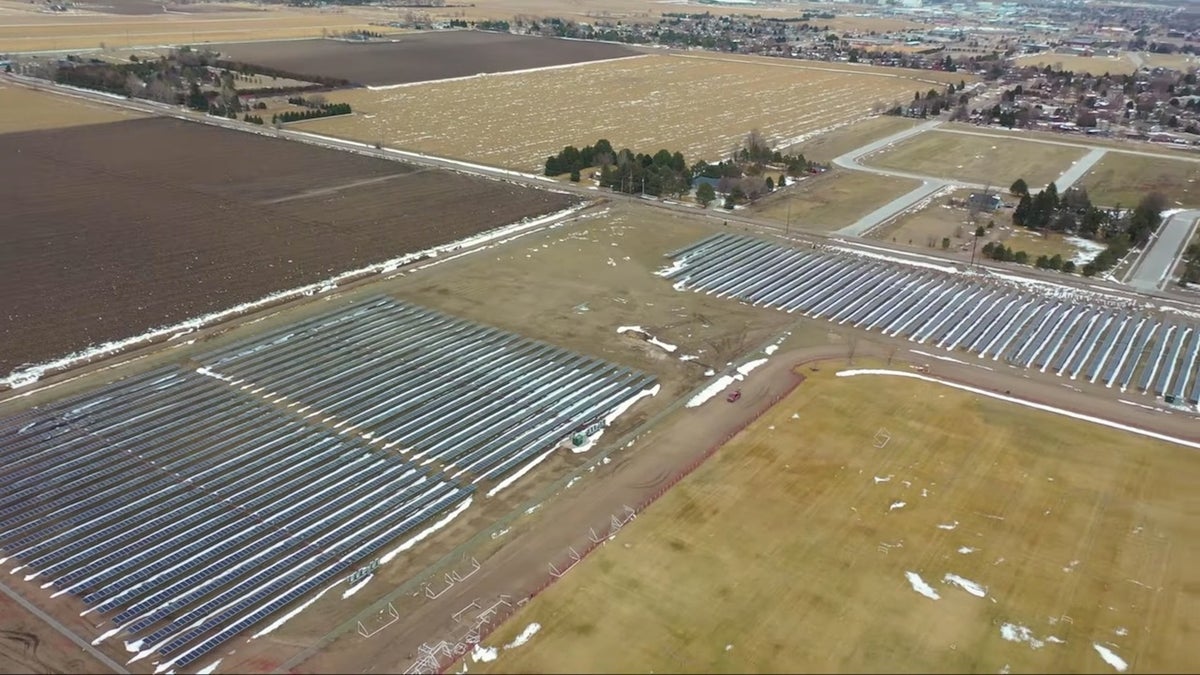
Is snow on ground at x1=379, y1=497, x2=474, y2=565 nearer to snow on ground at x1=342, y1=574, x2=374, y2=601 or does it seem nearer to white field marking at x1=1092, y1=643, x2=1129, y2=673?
snow on ground at x1=342, y1=574, x2=374, y2=601

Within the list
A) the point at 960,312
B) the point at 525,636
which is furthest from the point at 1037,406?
the point at 525,636

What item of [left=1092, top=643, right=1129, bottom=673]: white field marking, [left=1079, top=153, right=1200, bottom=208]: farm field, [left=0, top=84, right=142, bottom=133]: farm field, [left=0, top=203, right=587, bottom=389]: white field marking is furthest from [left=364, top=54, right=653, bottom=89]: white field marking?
[left=1092, top=643, right=1129, bottom=673]: white field marking

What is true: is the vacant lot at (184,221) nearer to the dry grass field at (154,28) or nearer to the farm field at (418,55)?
the farm field at (418,55)

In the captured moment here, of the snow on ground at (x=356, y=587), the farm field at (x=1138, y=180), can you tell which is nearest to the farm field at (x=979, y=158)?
the farm field at (x=1138, y=180)

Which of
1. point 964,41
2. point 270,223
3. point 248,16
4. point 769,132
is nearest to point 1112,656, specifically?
point 270,223

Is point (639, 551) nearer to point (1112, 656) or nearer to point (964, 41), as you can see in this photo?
point (1112, 656)

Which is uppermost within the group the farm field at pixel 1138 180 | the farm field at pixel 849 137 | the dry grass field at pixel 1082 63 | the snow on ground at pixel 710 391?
the dry grass field at pixel 1082 63

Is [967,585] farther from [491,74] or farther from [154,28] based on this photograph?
[154,28]
